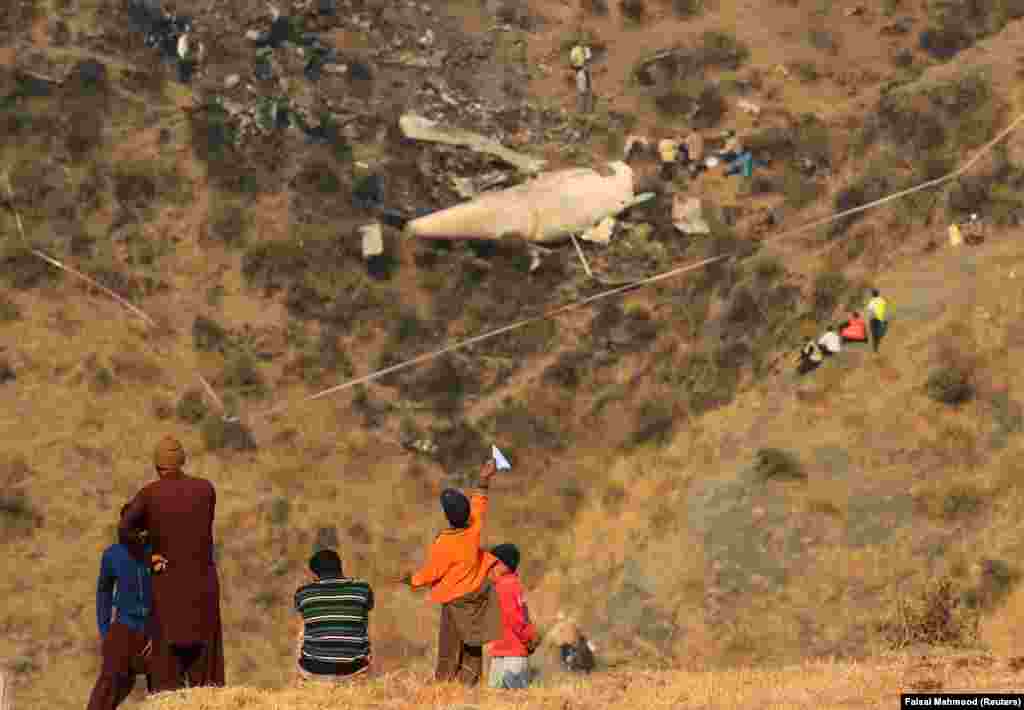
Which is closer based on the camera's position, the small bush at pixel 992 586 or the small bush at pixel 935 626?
the small bush at pixel 935 626

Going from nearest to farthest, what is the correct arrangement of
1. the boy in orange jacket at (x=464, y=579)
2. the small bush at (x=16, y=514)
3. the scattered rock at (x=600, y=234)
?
1. the boy in orange jacket at (x=464, y=579)
2. the small bush at (x=16, y=514)
3. the scattered rock at (x=600, y=234)

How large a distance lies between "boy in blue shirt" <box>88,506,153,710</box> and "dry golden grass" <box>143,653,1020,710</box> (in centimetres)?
30

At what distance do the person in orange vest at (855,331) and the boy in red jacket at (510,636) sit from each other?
1143 cm

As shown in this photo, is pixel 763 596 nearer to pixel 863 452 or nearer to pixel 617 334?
pixel 863 452

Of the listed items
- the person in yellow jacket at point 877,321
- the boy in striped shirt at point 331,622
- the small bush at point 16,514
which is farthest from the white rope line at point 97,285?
the boy in striped shirt at point 331,622

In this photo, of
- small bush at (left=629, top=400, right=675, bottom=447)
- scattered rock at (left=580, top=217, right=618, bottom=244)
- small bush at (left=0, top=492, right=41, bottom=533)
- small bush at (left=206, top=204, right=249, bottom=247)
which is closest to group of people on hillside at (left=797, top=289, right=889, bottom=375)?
small bush at (left=629, top=400, right=675, bottom=447)

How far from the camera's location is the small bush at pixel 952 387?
21.7 meters

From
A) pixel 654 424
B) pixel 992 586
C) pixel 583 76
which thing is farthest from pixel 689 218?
pixel 992 586

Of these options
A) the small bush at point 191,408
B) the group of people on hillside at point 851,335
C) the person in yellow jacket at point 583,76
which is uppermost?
the person in yellow jacket at point 583,76

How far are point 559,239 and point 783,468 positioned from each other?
6.34m

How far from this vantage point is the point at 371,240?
26.0 meters

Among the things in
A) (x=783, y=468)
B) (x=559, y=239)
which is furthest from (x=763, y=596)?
(x=559, y=239)

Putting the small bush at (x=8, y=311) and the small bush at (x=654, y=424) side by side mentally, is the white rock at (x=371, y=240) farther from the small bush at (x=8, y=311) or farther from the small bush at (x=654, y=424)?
the small bush at (x=8, y=311)

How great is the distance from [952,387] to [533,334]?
689cm
